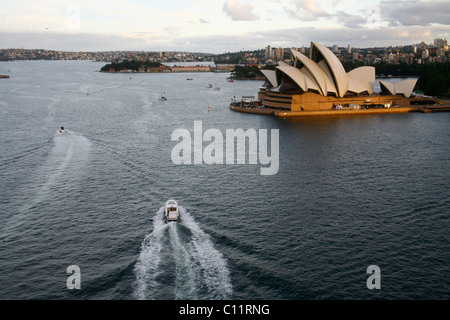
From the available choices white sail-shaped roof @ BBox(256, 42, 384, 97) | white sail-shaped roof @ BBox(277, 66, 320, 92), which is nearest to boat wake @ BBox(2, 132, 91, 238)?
white sail-shaped roof @ BBox(277, 66, 320, 92)

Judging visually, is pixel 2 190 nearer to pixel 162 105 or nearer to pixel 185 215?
pixel 185 215

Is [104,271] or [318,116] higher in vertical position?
[318,116]

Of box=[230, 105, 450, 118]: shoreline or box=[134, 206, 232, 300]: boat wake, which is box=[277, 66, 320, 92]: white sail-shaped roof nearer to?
box=[230, 105, 450, 118]: shoreline

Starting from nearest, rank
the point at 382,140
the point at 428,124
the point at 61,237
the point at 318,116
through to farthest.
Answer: the point at 61,237
the point at 382,140
the point at 428,124
the point at 318,116

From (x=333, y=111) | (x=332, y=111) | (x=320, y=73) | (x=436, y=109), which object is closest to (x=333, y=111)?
(x=333, y=111)

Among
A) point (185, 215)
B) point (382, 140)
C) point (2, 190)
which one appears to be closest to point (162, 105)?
point (382, 140)

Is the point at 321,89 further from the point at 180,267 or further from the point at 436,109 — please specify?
the point at 180,267

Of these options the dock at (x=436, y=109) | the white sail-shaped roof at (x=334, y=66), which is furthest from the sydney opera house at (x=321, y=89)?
the dock at (x=436, y=109)
